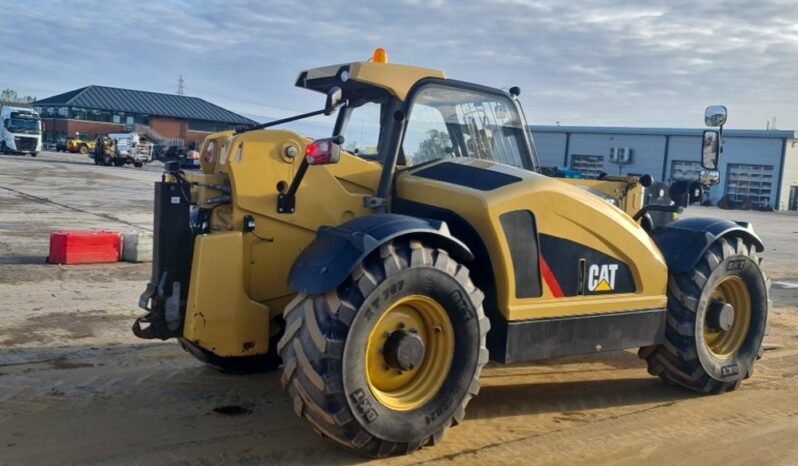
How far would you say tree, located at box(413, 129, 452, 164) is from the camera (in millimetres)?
5371

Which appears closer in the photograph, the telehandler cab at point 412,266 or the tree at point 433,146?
the telehandler cab at point 412,266

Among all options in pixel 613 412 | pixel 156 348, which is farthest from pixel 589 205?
pixel 156 348

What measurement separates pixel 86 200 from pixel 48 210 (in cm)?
369

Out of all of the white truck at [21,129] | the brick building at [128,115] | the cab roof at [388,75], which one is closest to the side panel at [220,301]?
the cab roof at [388,75]

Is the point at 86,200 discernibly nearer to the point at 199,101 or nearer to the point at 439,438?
the point at 439,438

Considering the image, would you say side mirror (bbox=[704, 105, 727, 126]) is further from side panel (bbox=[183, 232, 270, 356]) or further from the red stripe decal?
side panel (bbox=[183, 232, 270, 356])

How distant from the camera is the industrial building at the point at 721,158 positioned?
162ft

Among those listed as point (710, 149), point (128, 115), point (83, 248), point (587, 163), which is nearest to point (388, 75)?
point (710, 149)

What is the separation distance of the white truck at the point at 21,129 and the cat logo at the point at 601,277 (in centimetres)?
5162

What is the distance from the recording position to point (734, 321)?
6242mm

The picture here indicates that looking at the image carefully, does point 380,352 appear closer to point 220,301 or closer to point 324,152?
point 220,301

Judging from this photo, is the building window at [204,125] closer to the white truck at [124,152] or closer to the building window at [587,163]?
the white truck at [124,152]

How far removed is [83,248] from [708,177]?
28.2 ft

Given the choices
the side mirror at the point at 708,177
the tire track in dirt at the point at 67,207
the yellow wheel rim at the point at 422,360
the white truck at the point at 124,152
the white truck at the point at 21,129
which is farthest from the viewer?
the white truck at the point at 21,129
